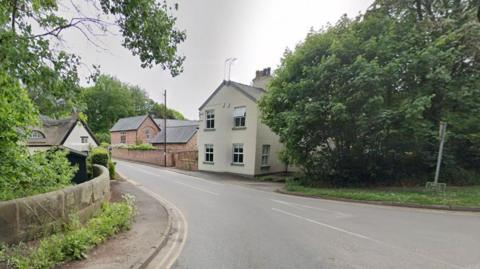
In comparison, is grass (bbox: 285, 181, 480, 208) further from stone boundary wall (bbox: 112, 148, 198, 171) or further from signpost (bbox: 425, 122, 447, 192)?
stone boundary wall (bbox: 112, 148, 198, 171)

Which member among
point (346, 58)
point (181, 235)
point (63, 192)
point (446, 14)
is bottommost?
point (181, 235)

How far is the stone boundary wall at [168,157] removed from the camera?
2745 centimetres

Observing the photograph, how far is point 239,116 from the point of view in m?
22.5

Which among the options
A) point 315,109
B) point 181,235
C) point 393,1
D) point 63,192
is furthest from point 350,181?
point 63,192

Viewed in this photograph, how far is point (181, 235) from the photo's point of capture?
6.42m

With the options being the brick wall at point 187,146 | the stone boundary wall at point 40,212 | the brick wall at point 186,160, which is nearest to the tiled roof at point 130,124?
the brick wall at point 187,146

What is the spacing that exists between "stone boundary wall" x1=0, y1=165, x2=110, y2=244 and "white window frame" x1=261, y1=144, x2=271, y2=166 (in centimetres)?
1683

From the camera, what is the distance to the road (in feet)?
15.7

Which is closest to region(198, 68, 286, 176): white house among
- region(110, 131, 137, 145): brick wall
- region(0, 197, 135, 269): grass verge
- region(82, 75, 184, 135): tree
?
region(0, 197, 135, 269): grass verge

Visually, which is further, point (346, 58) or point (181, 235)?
point (346, 58)

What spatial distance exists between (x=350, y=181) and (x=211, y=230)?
11111 mm

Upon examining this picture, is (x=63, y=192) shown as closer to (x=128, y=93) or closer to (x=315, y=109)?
(x=315, y=109)

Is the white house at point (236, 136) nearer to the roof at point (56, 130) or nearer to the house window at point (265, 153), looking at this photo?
the house window at point (265, 153)

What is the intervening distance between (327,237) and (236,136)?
16942mm
